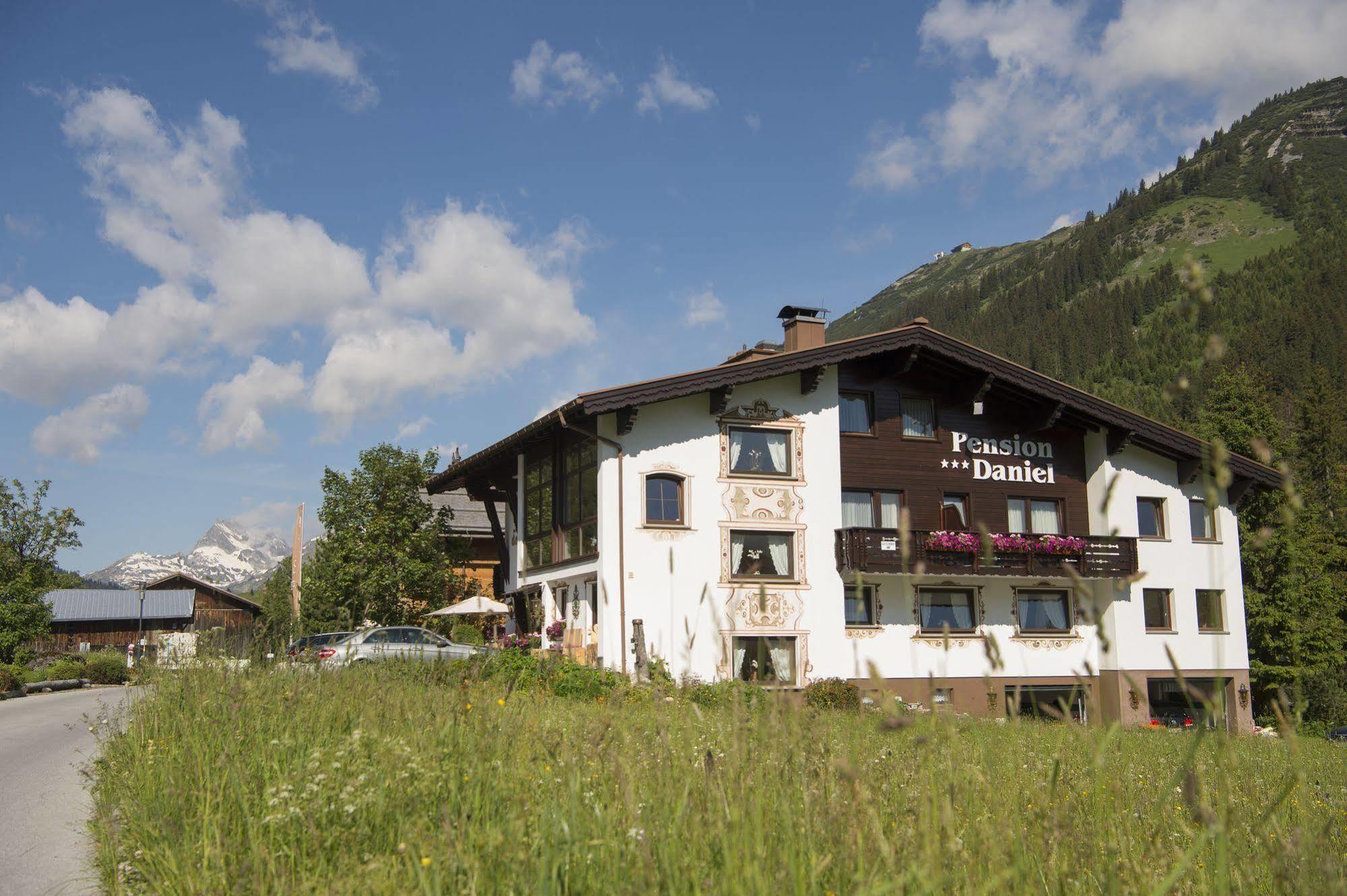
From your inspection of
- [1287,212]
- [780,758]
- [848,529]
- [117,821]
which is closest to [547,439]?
[848,529]

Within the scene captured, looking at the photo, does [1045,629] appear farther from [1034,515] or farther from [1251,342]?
[1251,342]

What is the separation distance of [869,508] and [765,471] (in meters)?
3.06

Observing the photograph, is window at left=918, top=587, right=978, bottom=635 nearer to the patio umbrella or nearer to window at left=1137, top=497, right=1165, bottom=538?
window at left=1137, top=497, right=1165, bottom=538

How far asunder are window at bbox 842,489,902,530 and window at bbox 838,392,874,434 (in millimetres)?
1593

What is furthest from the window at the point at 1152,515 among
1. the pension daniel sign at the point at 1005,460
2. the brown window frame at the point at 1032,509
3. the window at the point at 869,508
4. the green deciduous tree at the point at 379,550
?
the green deciduous tree at the point at 379,550

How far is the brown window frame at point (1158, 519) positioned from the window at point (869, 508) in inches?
278

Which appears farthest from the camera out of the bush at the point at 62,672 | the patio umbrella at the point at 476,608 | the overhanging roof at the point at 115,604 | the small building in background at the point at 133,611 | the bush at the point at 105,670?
the overhanging roof at the point at 115,604

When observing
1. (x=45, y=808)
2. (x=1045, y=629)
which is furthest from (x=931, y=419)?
(x=45, y=808)

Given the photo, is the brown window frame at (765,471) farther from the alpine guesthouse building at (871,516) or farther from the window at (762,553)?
the window at (762,553)

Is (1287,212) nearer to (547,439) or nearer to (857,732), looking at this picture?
(547,439)

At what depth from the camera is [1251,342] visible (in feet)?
311

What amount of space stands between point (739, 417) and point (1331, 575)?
3180cm

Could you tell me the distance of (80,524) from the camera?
50656mm

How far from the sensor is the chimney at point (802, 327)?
27.7m
